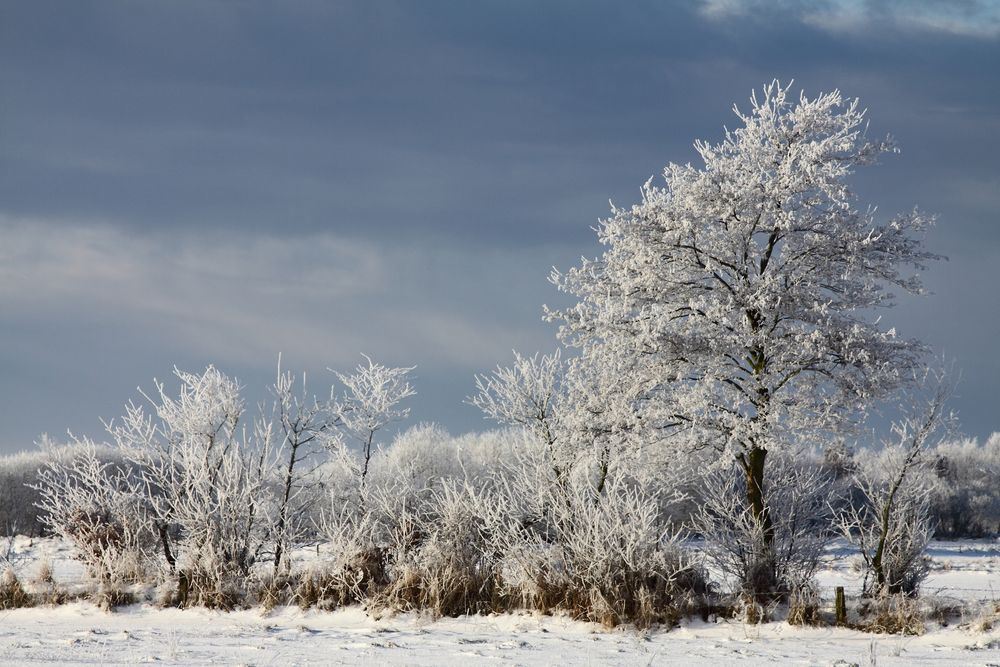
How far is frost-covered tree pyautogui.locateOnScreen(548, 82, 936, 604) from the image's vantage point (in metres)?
16.4

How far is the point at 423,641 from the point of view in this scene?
41.9 feet

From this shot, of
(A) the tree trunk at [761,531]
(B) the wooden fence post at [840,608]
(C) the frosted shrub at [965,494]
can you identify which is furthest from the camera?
(C) the frosted shrub at [965,494]

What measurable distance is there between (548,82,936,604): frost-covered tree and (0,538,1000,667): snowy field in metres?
2.96

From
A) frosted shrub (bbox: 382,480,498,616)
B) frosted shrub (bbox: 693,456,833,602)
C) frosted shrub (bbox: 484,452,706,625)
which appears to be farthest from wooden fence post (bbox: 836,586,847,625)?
frosted shrub (bbox: 382,480,498,616)

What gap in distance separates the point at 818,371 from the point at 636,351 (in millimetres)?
3197

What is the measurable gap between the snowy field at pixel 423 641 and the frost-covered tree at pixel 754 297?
116 inches

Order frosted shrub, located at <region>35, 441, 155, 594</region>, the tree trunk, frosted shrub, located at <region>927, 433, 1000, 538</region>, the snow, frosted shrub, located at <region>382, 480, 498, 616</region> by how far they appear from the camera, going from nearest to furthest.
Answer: the snow, frosted shrub, located at <region>382, 480, 498, 616</region>, the tree trunk, frosted shrub, located at <region>35, 441, 155, 594</region>, frosted shrub, located at <region>927, 433, 1000, 538</region>

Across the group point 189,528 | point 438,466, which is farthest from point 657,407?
point 438,466

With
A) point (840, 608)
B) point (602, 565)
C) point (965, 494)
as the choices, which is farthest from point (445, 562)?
point (965, 494)

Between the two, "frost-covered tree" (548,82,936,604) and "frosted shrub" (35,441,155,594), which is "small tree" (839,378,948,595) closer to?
"frost-covered tree" (548,82,936,604)

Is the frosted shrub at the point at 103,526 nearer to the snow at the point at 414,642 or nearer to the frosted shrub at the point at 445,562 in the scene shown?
the snow at the point at 414,642

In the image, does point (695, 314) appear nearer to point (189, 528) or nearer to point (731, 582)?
point (731, 582)

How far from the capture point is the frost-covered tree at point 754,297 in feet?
53.7

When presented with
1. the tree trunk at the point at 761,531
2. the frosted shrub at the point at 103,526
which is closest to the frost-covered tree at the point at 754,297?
the tree trunk at the point at 761,531
